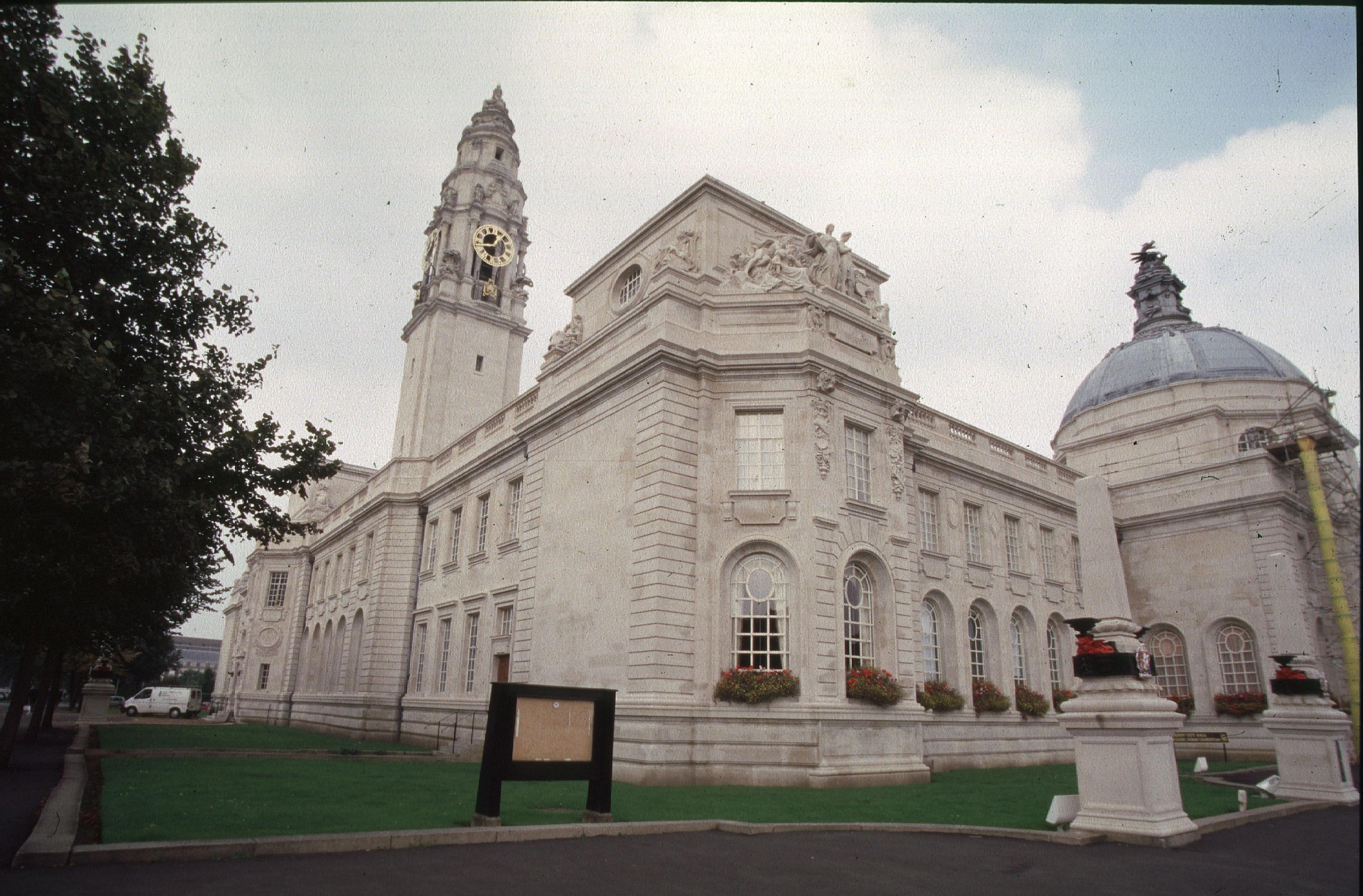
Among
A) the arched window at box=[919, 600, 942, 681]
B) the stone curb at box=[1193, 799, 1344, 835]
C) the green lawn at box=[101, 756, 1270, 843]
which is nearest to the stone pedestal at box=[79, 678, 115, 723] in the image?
the green lawn at box=[101, 756, 1270, 843]

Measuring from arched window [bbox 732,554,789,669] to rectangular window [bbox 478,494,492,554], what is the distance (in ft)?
42.7

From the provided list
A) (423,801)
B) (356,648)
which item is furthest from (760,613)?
(356,648)

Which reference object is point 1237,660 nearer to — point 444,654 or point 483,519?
point 483,519

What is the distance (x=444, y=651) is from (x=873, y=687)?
58.4ft

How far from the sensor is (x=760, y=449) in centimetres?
2084

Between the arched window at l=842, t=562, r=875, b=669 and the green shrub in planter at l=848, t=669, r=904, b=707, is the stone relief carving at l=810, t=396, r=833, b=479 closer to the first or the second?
the arched window at l=842, t=562, r=875, b=669

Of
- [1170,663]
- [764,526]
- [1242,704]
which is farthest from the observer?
[1170,663]

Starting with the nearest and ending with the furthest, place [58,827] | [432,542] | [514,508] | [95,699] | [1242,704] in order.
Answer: [58,827] < [514,508] < [1242,704] < [95,699] < [432,542]

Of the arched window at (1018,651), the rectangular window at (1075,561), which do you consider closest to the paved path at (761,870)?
the arched window at (1018,651)

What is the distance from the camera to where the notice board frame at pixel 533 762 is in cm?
1071

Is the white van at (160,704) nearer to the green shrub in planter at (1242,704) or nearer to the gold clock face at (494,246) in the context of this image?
the gold clock face at (494,246)

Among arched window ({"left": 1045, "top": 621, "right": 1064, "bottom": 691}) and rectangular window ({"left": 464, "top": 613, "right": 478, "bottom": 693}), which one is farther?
arched window ({"left": 1045, "top": 621, "right": 1064, "bottom": 691})

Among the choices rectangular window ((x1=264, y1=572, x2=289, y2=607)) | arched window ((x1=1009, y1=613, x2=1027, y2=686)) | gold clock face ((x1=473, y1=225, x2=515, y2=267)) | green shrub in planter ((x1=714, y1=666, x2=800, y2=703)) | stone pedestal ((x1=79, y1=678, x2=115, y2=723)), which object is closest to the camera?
green shrub in planter ((x1=714, y1=666, x2=800, y2=703))

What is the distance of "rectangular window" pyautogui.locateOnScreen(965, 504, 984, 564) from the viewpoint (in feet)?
95.3
